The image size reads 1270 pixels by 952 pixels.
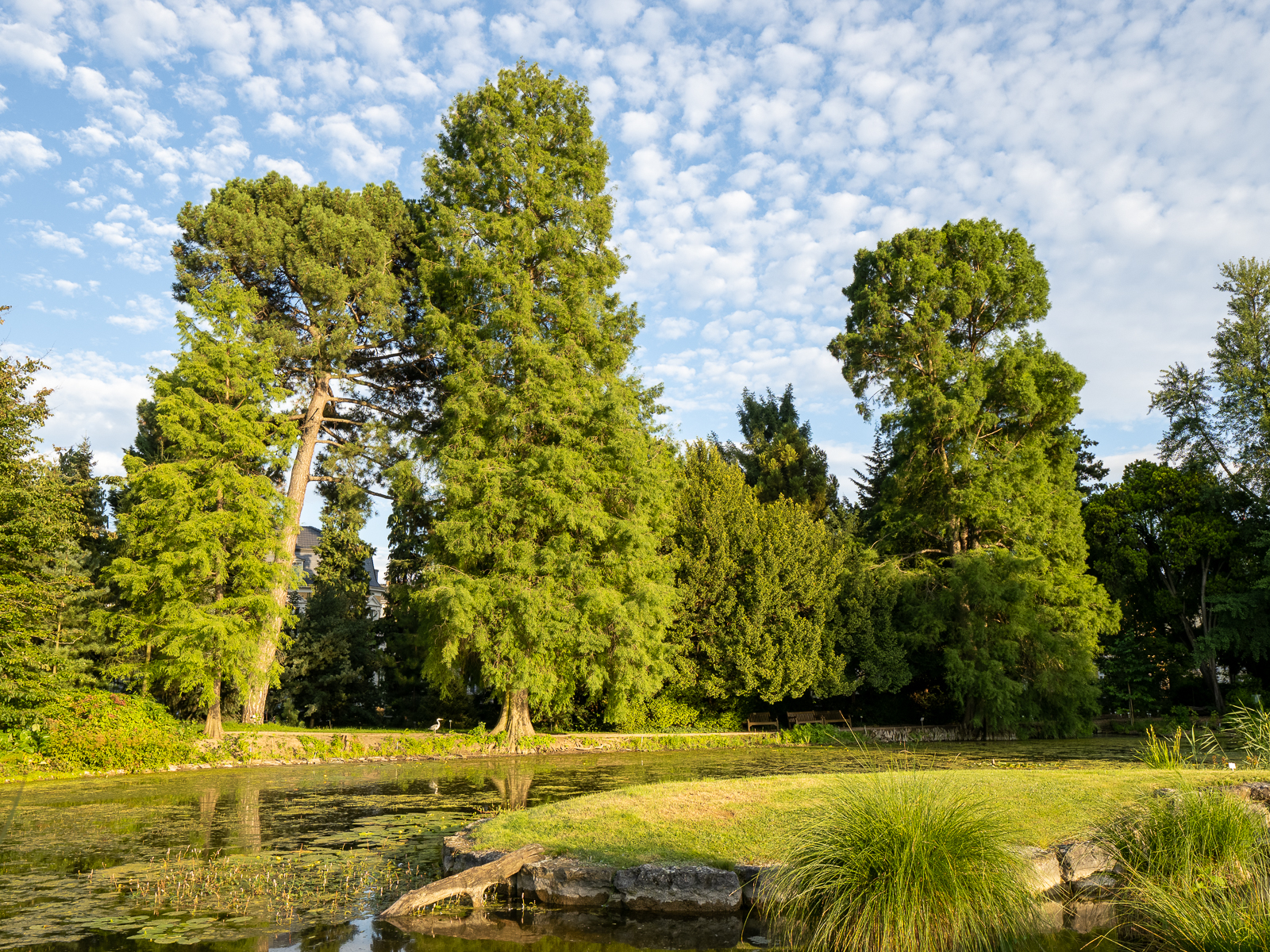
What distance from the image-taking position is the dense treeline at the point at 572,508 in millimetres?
21359

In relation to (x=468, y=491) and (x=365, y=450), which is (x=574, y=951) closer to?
(x=468, y=491)

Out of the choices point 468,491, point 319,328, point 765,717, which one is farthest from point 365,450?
point 765,717

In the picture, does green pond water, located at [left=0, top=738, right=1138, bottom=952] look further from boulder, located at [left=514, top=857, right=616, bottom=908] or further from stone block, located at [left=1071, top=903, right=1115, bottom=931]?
stone block, located at [left=1071, top=903, right=1115, bottom=931]

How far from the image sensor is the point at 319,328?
25.0 meters

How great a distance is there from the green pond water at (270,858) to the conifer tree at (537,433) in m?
6.32

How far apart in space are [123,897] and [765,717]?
2469 cm

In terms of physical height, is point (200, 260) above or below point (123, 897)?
above

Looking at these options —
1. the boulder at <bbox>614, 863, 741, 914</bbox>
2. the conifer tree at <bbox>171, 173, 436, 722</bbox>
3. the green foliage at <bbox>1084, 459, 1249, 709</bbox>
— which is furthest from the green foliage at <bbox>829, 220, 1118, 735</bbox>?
the boulder at <bbox>614, 863, 741, 914</bbox>

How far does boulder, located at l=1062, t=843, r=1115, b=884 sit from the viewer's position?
6.57 m

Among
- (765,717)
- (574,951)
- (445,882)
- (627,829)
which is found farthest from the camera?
(765,717)

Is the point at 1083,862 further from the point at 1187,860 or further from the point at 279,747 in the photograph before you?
the point at 279,747

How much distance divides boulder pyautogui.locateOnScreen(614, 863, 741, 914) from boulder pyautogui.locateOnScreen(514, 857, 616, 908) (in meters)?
0.14

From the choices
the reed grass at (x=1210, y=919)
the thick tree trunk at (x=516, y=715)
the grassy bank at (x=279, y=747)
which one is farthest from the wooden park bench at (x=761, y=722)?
the reed grass at (x=1210, y=919)

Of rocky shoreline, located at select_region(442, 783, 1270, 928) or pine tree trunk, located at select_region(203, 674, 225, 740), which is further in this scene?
pine tree trunk, located at select_region(203, 674, 225, 740)
